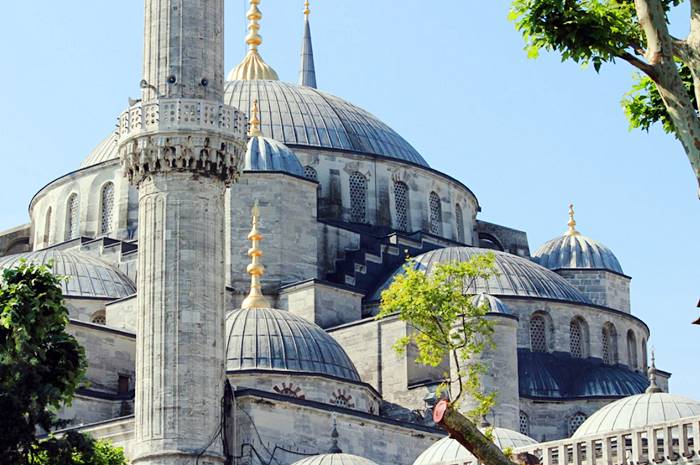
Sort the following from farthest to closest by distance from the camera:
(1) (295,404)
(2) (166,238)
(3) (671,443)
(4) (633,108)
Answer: (1) (295,404), (2) (166,238), (3) (671,443), (4) (633,108)

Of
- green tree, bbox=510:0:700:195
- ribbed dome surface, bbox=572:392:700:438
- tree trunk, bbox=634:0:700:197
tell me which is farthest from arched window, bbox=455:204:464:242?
tree trunk, bbox=634:0:700:197

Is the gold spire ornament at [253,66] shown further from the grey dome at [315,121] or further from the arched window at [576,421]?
the arched window at [576,421]

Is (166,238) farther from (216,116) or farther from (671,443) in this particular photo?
(671,443)

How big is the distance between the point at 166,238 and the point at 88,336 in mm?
6262

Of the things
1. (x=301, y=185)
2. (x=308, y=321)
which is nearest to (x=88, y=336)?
(x=308, y=321)

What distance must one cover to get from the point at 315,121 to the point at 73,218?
21.1ft

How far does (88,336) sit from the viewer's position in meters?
36.9

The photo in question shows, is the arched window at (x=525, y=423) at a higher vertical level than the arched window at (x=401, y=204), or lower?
Answer: lower

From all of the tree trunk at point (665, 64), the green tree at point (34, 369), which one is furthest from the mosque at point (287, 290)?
the tree trunk at point (665, 64)

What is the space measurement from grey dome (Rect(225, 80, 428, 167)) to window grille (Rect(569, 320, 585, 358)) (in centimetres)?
713

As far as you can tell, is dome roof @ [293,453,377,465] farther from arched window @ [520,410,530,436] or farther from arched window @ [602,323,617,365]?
arched window @ [602,323,617,365]

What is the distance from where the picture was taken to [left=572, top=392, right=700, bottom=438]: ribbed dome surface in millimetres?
30078

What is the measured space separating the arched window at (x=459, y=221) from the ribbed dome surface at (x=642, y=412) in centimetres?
1776

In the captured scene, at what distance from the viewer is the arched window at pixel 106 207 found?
148ft
